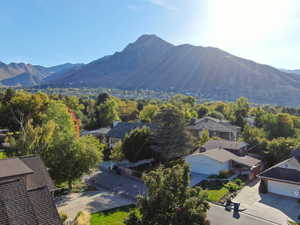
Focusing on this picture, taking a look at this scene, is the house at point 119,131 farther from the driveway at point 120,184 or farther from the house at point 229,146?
the house at point 229,146

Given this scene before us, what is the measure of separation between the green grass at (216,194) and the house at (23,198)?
51.7ft

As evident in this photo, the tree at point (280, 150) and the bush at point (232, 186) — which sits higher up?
the tree at point (280, 150)

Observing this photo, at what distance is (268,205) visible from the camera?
79.2 feet

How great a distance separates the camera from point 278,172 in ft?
92.3

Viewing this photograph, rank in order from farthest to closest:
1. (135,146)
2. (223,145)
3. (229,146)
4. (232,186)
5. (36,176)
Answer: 1. (223,145)
2. (229,146)
3. (135,146)
4. (232,186)
5. (36,176)

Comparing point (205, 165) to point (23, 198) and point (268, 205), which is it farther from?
point (23, 198)

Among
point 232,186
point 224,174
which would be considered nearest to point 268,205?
point 232,186

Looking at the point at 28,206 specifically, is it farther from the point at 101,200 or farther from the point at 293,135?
the point at 293,135

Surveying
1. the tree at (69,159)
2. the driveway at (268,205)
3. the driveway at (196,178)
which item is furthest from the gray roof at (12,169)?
the driveway at (196,178)

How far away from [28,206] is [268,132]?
4920cm

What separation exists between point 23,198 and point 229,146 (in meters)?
34.4

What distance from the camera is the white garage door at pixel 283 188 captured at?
86.1ft

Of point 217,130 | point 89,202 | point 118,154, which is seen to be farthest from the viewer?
point 217,130

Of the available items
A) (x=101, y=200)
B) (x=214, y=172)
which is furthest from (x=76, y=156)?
(x=214, y=172)
